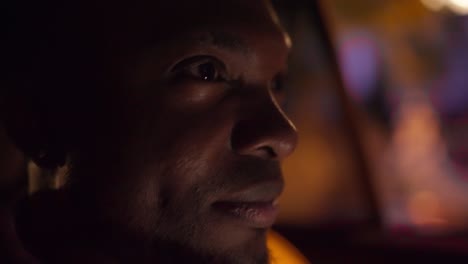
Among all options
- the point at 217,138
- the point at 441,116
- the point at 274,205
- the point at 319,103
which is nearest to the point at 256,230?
the point at 274,205

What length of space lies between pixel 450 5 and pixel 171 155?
164 centimetres

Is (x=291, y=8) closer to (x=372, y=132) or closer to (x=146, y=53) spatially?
A: (x=372, y=132)

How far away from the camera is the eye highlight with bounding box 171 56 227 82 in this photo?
3.49 ft

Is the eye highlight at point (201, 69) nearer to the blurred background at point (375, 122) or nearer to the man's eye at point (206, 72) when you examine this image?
the man's eye at point (206, 72)

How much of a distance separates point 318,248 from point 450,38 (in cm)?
107

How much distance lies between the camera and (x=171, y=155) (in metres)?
1.04

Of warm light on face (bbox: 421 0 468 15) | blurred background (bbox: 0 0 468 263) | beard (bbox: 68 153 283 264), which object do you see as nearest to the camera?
beard (bbox: 68 153 283 264)

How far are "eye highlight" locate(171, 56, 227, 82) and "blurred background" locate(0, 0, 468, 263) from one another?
117cm

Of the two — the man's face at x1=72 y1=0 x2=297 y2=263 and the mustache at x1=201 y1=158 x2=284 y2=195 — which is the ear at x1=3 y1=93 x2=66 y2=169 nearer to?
the man's face at x1=72 y1=0 x2=297 y2=263

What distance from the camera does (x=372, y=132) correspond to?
97.0 inches

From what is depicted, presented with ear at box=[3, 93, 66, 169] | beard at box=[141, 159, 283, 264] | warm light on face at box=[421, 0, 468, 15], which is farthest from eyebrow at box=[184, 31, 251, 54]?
warm light on face at box=[421, 0, 468, 15]

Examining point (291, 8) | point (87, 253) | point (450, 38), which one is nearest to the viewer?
point (87, 253)

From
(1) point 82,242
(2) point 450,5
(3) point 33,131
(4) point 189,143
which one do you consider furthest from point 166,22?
(2) point 450,5

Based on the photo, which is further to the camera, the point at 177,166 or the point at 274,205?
the point at 274,205
